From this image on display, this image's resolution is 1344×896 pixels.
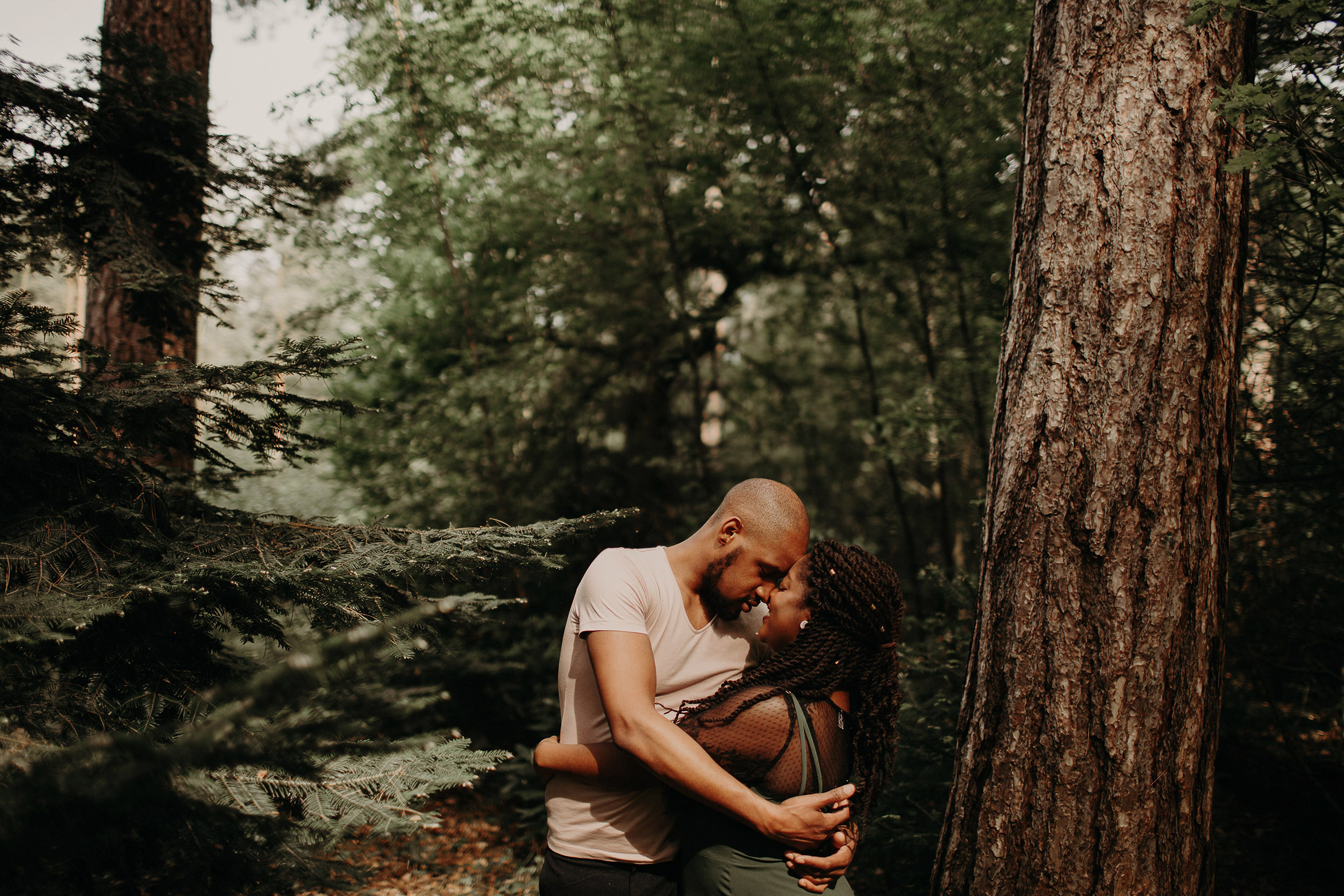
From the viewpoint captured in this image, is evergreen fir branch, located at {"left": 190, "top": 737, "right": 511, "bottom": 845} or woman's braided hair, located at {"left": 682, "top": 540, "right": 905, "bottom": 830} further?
evergreen fir branch, located at {"left": 190, "top": 737, "right": 511, "bottom": 845}

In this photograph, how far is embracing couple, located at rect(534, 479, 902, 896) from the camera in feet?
5.82

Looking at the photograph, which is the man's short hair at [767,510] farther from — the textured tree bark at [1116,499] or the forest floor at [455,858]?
the forest floor at [455,858]

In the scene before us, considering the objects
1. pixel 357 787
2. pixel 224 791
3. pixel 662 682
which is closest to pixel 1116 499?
pixel 662 682

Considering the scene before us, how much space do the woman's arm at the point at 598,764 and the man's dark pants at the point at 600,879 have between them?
0.25 m

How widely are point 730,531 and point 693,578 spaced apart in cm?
20

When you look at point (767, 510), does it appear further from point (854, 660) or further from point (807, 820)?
point (807, 820)

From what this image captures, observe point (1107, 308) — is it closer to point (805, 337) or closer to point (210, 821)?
point (210, 821)

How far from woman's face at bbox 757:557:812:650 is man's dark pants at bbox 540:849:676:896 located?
79 centimetres

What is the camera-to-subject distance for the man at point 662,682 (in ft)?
5.67

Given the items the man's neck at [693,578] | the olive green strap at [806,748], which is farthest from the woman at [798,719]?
the man's neck at [693,578]

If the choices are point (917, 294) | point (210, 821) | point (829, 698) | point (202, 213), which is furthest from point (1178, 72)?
point (917, 294)

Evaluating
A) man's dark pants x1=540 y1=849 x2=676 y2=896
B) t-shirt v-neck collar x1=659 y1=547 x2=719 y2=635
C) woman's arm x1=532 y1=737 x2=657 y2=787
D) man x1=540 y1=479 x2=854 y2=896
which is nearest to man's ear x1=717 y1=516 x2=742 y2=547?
man x1=540 y1=479 x2=854 y2=896

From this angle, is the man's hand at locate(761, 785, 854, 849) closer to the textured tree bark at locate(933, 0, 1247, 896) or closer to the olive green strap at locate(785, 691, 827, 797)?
the olive green strap at locate(785, 691, 827, 797)

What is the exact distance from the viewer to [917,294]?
7445 mm
